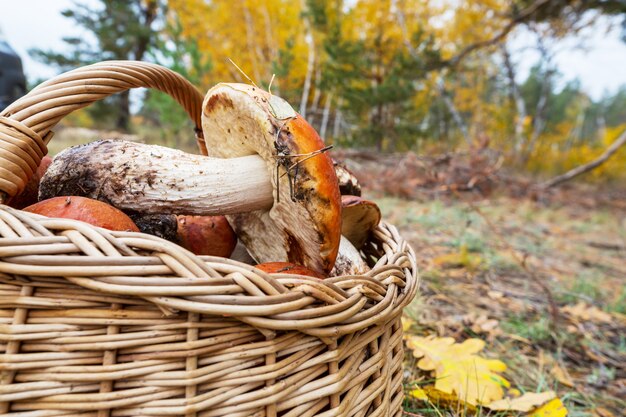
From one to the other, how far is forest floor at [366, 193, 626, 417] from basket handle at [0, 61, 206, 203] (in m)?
0.92

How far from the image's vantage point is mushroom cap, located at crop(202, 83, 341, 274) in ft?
2.14

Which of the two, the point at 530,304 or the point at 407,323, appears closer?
the point at 407,323

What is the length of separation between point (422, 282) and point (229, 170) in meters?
1.34

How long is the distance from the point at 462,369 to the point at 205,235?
2.38 ft

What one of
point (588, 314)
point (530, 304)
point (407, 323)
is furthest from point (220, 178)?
point (588, 314)

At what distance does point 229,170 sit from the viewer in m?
0.83

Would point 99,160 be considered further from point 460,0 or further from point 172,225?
point 460,0

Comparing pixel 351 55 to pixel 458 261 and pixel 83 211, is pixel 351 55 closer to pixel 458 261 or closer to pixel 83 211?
pixel 458 261

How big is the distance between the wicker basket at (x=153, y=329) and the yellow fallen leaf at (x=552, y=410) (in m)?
0.58

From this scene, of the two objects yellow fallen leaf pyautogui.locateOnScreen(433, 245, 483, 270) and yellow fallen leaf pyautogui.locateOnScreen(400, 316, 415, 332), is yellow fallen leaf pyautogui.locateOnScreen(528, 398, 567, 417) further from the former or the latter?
yellow fallen leaf pyautogui.locateOnScreen(433, 245, 483, 270)

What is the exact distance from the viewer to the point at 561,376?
1208mm

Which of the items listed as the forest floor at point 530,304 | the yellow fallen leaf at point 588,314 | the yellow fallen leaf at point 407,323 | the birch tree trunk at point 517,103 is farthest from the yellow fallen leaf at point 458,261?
the birch tree trunk at point 517,103

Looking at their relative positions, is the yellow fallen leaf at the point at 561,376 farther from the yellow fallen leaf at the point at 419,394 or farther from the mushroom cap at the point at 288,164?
the mushroom cap at the point at 288,164

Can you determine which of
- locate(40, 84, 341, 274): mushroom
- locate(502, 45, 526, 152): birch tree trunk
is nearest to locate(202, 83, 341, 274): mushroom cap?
locate(40, 84, 341, 274): mushroom
